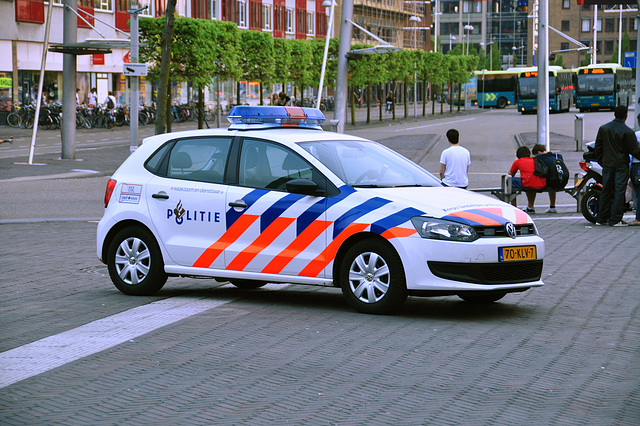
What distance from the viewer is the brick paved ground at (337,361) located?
5715mm

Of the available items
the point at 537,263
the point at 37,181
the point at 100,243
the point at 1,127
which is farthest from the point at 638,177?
the point at 1,127

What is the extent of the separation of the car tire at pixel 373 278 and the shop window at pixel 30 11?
4832 centimetres

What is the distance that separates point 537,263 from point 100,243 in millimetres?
3997

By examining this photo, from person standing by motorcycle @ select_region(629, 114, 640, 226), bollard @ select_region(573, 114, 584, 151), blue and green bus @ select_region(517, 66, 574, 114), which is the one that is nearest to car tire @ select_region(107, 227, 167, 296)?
person standing by motorcycle @ select_region(629, 114, 640, 226)

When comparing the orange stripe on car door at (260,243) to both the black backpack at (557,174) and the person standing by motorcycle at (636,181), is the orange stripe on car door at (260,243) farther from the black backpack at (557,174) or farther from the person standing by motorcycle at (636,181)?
the black backpack at (557,174)

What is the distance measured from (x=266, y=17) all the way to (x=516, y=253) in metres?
80.9

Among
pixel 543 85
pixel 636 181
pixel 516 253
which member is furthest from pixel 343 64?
pixel 516 253

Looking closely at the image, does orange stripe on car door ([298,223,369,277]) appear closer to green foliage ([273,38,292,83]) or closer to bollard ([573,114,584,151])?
bollard ([573,114,584,151])

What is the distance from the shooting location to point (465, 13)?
180 meters

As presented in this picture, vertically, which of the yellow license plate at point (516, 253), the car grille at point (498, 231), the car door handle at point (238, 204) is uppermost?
the car door handle at point (238, 204)

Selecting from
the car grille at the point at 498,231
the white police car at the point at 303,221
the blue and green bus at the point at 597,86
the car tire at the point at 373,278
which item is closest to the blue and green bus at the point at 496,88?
the blue and green bus at the point at 597,86

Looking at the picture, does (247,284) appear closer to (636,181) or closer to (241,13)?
(636,181)

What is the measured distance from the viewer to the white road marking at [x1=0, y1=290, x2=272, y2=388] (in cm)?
683

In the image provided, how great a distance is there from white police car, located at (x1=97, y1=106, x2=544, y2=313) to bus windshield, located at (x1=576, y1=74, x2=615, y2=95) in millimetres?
71281
